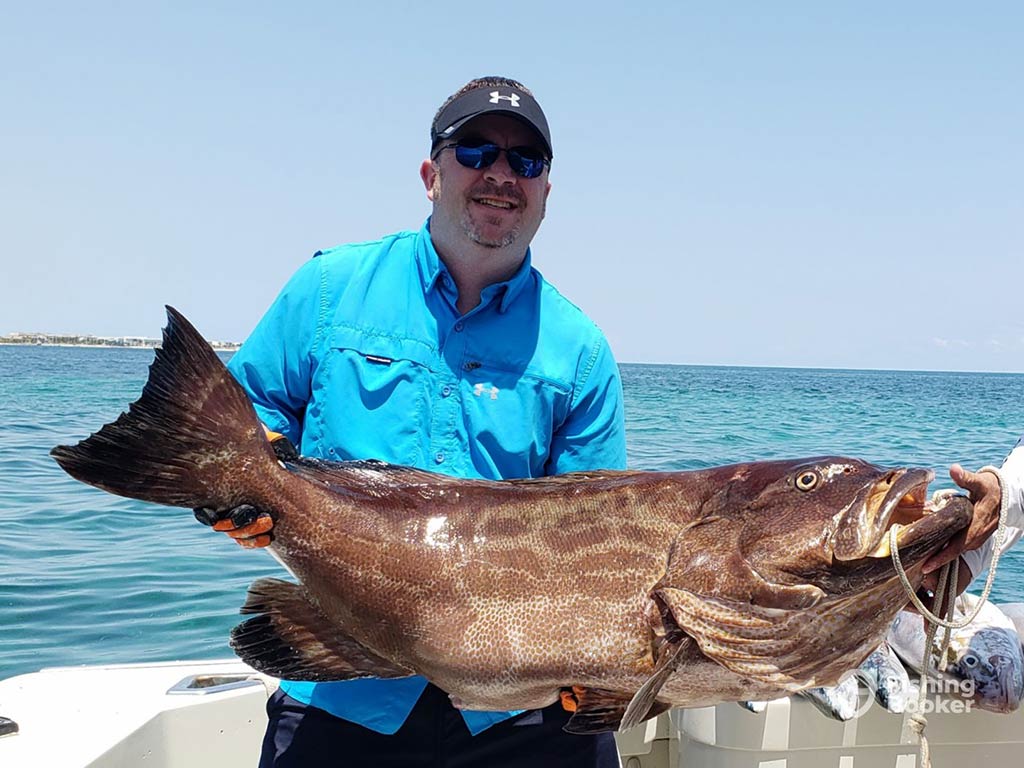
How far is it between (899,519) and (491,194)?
1.52 meters

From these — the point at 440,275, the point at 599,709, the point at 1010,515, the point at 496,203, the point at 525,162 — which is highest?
the point at 525,162

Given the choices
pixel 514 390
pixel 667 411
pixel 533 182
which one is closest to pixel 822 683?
pixel 514 390

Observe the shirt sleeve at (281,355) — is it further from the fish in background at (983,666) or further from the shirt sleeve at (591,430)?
the fish in background at (983,666)

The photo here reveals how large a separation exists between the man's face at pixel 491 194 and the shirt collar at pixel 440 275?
0.07m

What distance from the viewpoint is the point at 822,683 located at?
2.31 metres

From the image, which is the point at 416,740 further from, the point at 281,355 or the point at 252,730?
the point at 252,730

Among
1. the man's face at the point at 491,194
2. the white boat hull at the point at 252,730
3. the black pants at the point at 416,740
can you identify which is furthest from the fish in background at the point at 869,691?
the man's face at the point at 491,194

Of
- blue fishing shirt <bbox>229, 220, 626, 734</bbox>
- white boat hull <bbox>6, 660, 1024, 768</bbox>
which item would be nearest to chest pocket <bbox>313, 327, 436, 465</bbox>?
blue fishing shirt <bbox>229, 220, 626, 734</bbox>

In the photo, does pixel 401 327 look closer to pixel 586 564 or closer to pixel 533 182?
pixel 533 182

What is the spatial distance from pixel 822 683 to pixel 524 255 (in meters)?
1.54

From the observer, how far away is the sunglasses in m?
3.00

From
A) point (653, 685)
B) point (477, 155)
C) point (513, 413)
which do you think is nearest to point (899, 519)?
point (653, 685)

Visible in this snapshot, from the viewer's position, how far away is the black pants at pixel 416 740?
2713mm

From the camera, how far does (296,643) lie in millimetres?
2537
